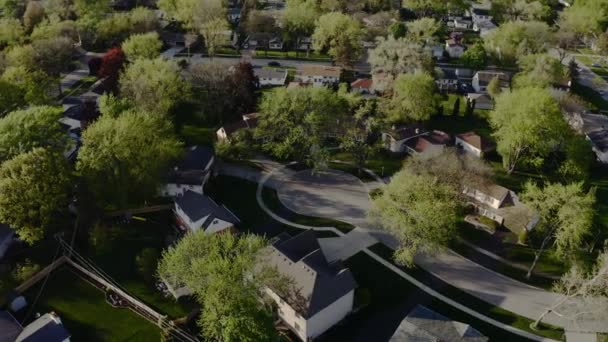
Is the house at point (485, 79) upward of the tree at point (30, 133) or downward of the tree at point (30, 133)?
upward

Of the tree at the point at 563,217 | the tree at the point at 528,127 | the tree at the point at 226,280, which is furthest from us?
the tree at the point at 528,127

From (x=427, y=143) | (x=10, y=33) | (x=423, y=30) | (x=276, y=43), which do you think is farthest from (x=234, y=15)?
(x=427, y=143)

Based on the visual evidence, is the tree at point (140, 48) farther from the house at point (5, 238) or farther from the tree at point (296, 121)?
the house at point (5, 238)

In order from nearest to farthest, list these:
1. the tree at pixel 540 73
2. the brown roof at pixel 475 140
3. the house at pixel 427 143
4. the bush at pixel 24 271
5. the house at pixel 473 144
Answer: the bush at pixel 24 271 < the house at pixel 427 143 < the house at pixel 473 144 < the brown roof at pixel 475 140 < the tree at pixel 540 73

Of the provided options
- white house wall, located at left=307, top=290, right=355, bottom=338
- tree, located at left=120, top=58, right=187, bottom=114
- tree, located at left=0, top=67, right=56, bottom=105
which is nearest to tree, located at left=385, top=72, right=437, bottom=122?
tree, located at left=120, top=58, right=187, bottom=114

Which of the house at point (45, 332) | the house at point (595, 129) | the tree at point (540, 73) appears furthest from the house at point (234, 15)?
the house at point (45, 332)

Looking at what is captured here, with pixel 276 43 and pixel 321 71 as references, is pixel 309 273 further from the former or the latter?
pixel 276 43

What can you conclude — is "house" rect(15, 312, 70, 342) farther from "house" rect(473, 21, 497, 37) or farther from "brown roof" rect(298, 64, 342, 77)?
"house" rect(473, 21, 497, 37)
